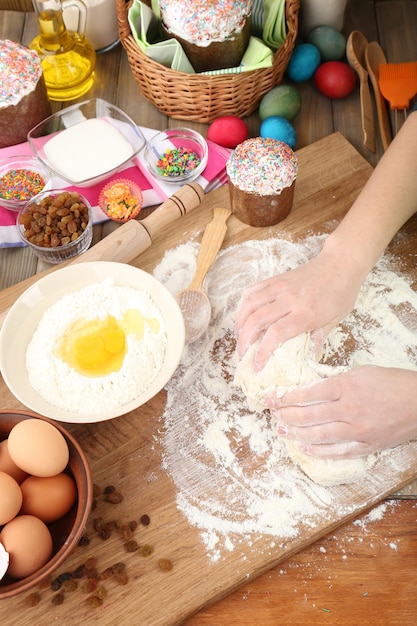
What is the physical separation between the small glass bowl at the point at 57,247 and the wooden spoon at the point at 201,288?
0.29 m

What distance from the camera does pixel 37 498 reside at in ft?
4.00

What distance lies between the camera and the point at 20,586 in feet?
3.74

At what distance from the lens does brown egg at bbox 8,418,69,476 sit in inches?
47.3

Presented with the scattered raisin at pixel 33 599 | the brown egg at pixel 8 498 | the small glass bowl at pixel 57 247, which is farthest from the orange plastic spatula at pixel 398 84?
the scattered raisin at pixel 33 599

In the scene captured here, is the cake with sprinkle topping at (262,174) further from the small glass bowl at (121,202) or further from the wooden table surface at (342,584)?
the wooden table surface at (342,584)

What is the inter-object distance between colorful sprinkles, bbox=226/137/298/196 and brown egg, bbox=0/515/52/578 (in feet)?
2.90

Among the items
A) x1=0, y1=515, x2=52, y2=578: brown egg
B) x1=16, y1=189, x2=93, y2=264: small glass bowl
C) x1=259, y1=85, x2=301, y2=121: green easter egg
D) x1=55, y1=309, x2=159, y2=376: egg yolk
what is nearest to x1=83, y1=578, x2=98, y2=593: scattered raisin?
x1=0, y1=515, x2=52, y2=578: brown egg

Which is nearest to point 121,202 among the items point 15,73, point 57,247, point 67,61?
point 57,247

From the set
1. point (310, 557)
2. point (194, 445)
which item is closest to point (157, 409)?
point (194, 445)

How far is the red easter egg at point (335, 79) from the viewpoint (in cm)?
192

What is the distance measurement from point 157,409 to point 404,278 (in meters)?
0.68

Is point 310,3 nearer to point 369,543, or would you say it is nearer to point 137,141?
point 137,141

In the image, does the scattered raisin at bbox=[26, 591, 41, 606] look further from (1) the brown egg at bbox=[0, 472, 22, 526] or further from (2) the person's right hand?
(2) the person's right hand

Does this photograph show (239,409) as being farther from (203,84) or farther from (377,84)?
(377,84)
